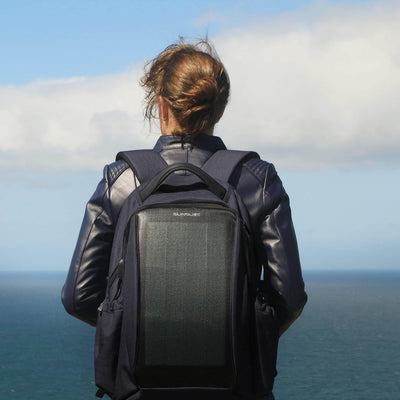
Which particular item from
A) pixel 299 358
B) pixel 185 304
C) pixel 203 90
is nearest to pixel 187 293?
pixel 185 304

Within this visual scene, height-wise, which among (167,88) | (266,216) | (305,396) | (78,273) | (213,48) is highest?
(213,48)

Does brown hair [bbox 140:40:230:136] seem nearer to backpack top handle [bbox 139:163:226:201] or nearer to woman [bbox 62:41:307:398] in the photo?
woman [bbox 62:41:307:398]

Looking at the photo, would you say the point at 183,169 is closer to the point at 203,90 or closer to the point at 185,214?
the point at 185,214

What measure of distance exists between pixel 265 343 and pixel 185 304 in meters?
0.48

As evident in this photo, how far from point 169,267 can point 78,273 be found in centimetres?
64

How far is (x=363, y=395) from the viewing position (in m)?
90.4

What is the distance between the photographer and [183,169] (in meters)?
3.46

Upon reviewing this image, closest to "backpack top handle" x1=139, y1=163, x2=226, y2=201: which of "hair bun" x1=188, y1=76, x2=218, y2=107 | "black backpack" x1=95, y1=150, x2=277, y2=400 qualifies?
"black backpack" x1=95, y1=150, x2=277, y2=400

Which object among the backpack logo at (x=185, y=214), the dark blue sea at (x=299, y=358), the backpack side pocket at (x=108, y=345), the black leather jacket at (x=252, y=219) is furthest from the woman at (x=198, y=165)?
the dark blue sea at (x=299, y=358)

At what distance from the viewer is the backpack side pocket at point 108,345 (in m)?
3.44

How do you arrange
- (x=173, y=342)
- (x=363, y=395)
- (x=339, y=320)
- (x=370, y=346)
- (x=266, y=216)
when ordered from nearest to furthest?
(x=173, y=342) < (x=266, y=216) < (x=363, y=395) < (x=370, y=346) < (x=339, y=320)

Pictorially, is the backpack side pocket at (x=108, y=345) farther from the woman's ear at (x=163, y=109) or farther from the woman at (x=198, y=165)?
the woman's ear at (x=163, y=109)

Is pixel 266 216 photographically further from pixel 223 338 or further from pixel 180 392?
pixel 180 392

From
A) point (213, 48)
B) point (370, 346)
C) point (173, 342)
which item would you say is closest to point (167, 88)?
point (213, 48)
